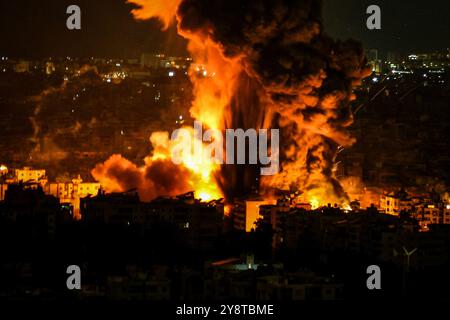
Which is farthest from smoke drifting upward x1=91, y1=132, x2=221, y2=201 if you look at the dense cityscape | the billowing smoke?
the dense cityscape

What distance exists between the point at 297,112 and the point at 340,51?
140 cm

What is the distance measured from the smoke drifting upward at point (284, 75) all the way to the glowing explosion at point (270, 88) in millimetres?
18

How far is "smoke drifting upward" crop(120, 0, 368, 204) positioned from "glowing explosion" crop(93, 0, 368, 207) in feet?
0.06

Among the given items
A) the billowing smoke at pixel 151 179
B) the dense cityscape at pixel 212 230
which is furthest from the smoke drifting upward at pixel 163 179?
the dense cityscape at pixel 212 230

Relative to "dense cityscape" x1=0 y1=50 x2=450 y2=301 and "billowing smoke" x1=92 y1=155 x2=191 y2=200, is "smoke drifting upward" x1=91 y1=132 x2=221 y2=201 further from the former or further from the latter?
"dense cityscape" x1=0 y1=50 x2=450 y2=301

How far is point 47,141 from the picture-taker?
37.5 m

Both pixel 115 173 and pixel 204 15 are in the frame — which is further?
pixel 115 173

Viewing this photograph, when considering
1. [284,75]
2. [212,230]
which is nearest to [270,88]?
[284,75]

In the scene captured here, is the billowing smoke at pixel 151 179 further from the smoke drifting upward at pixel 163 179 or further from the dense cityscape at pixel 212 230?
the dense cityscape at pixel 212 230

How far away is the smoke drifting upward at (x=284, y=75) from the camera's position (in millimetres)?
23344

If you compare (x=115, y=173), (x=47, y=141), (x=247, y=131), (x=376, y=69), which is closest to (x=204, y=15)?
(x=247, y=131)

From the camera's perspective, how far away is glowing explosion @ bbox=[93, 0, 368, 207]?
2338 cm
